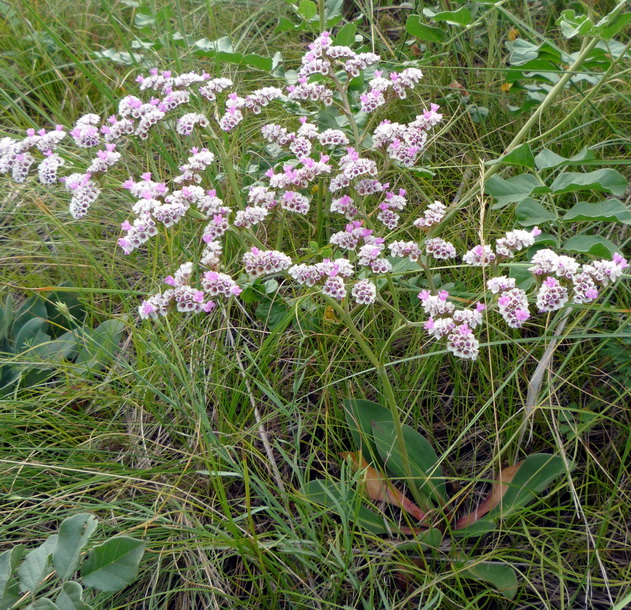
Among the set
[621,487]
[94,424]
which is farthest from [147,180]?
[621,487]

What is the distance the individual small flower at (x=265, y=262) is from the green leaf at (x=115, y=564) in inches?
22.5

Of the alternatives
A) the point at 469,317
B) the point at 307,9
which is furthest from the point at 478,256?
the point at 307,9

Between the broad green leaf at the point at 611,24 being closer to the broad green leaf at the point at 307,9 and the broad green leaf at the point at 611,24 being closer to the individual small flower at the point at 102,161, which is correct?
the broad green leaf at the point at 307,9

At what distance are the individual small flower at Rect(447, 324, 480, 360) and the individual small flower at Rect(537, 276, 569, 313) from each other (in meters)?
0.14

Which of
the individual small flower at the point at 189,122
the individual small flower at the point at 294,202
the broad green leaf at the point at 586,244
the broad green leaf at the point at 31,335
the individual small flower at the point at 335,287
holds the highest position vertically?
the individual small flower at the point at 189,122

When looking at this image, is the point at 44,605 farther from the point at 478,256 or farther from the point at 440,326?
the point at 478,256

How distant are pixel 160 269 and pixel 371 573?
113 centimetres

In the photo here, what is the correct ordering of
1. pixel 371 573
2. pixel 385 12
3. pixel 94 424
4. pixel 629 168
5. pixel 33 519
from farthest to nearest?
pixel 385 12 → pixel 629 168 → pixel 94 424 → pixel 33 519 → pixel 371 573

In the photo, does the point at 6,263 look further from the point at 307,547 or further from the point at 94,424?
the point at 307,547

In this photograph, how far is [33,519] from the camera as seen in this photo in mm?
1488

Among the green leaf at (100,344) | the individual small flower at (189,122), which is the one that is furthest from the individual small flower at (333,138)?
the green leaf at (100,344)

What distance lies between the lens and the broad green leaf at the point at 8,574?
1.08 metres

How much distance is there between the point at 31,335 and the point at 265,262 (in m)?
0.97

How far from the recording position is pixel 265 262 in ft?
4.55
